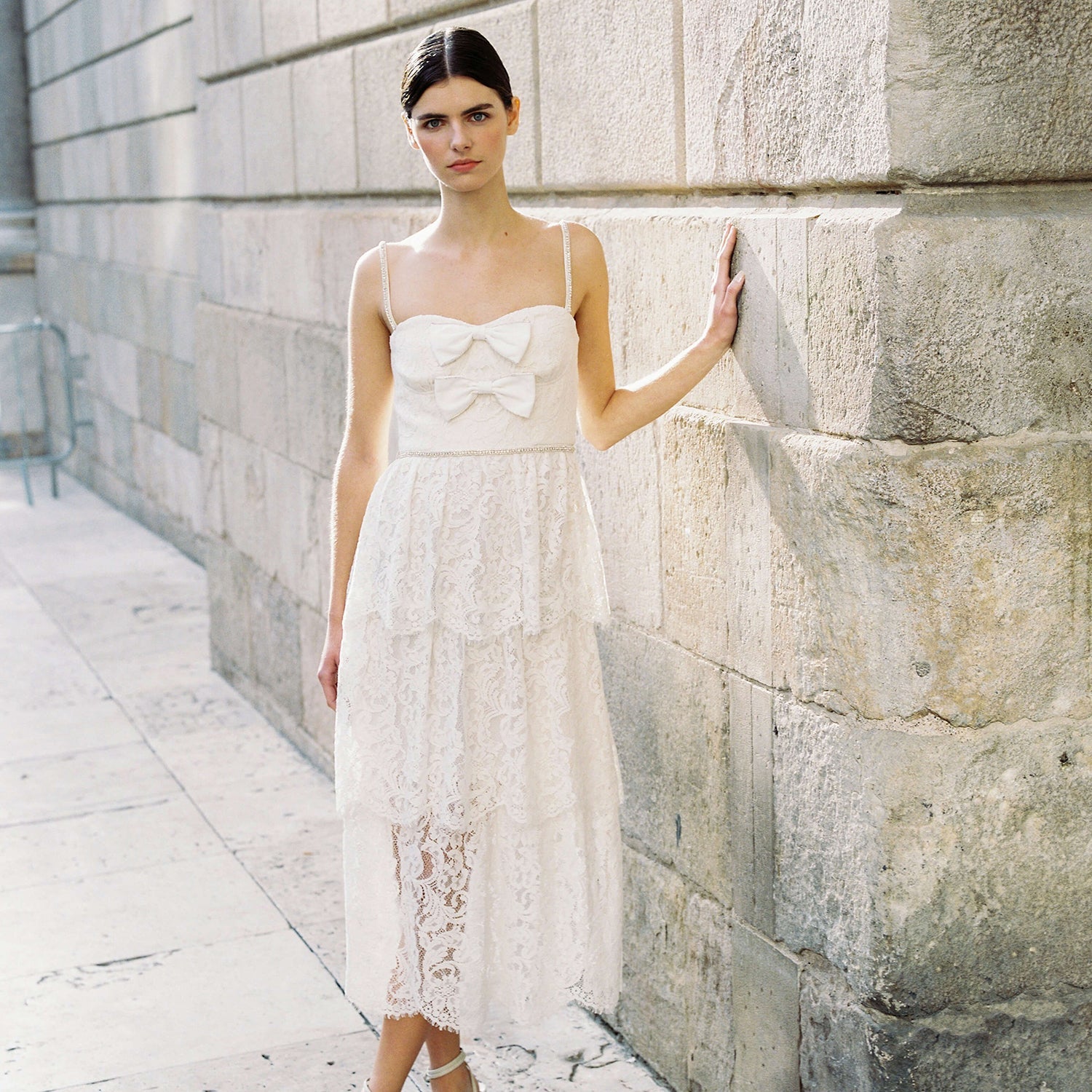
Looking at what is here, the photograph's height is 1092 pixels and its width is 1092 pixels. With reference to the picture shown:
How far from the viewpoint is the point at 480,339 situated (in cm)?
290

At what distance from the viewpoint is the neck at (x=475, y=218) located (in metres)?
2.93

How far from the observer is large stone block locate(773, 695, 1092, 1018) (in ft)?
8.68

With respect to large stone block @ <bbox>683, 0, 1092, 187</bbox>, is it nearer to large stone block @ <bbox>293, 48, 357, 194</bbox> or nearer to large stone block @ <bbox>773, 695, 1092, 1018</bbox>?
large stone block @ <bbox>773, 695, 1092, 1018</bbox>

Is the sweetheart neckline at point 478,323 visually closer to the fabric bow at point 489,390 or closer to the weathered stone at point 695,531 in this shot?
the fabric bow at point 489,390

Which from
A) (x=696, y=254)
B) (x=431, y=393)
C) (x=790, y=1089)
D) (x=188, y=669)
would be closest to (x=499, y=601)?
(x=431, y=393)

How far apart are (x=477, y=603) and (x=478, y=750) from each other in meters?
0.28

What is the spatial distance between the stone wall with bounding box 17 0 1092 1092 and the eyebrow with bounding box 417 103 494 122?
0.47 metres

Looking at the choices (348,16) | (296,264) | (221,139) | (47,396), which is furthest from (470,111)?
(47,396)

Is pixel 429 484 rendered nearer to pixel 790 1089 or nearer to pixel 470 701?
pixel 470 701

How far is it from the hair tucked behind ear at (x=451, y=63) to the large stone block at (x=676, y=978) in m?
1.66

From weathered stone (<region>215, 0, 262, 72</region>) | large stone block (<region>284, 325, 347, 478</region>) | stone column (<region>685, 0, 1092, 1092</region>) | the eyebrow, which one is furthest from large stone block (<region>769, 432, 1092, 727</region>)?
weathered stone (<region>215, 0, 262, 72</region>)

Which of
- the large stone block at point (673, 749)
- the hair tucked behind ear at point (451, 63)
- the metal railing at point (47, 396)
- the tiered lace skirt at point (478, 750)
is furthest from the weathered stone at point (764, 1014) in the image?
the metal railing at point (47, 396)

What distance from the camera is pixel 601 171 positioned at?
3512 millimetres

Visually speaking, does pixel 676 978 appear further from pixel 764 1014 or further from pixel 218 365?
pixel 218 365
